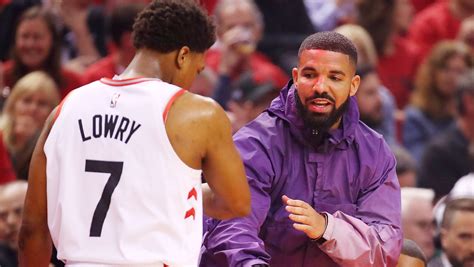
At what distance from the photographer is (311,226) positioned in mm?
4965

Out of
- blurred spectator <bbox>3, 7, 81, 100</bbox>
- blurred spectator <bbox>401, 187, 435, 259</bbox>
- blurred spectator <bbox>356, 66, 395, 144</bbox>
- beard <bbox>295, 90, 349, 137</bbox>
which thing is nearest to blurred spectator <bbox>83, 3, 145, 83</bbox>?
blurred spectator <bbox>3, 7, 81, 100</bbox>

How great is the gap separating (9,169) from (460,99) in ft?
11.2

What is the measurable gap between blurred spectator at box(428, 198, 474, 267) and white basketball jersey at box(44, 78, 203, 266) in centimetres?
277

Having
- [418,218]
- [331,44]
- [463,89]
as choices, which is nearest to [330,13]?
[463,89]

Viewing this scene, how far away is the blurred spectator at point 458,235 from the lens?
7.17 metres

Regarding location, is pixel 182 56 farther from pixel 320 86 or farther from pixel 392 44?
pixel 392 44

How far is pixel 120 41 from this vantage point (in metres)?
8.98

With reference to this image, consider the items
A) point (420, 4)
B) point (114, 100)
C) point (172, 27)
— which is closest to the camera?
point (114, 100)

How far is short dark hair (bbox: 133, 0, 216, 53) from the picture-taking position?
16.2 feet

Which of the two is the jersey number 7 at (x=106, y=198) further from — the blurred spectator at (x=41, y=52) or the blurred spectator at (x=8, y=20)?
the blurred spectator at (x=8, y=20)

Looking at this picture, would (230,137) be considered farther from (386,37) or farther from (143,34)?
(386,37)

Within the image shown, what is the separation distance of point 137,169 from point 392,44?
5.72 metres

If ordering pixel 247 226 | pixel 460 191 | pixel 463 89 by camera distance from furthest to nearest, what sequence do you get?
1. pixel 463 89
2. pixel 460 191
3. pixel 247 226

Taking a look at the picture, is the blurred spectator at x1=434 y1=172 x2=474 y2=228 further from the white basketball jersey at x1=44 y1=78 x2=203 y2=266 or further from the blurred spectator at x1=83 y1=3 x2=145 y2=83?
the white basketball jersey at x1=44 y1=78 x2=203 y2=266
